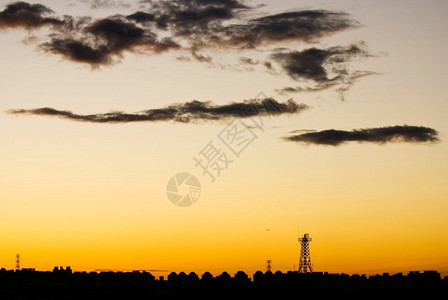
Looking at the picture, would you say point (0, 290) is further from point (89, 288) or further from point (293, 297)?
point (293, 297)

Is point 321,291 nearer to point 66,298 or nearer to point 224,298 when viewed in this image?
point 224,298

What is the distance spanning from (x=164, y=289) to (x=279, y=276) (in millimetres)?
24259

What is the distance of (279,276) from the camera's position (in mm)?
178875

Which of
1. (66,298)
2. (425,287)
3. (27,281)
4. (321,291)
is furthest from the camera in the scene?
(425,287)

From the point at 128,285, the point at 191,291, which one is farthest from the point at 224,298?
the point at 128,285

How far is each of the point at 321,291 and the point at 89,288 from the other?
42.7m

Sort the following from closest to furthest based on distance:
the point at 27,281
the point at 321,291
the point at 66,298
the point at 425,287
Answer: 1. the point at 66,298
2. the point at 27,281
3. the point at 321,291
4. the point at 425,287

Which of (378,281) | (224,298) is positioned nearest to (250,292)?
(224,298)

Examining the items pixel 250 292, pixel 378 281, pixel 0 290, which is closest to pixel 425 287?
pixel 378 281

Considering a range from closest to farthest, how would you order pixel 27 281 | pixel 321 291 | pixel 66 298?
pixel 66 298 → pixel 27 281 → pixel 321 291

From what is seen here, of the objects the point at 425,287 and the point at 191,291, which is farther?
the point at 425,287

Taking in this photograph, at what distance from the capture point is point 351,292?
17738cm

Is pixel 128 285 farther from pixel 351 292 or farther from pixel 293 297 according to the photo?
pixel 351 292

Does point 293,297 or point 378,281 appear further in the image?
point 378,281
